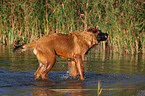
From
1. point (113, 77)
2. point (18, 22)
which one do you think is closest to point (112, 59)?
point (113, 77)

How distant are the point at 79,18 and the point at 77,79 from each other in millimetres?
6404

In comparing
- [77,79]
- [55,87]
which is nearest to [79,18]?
[77,79]

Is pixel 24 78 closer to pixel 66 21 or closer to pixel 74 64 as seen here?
pixel 74 64

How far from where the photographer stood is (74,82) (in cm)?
721

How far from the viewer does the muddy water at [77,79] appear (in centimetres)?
598

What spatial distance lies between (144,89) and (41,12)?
8.60 metres

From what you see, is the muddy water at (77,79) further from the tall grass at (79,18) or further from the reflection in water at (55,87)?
the tall grass at (79,18)

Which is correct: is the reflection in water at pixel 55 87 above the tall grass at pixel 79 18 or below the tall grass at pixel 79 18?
below

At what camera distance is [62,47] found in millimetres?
7434

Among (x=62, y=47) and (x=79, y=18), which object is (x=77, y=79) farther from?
(x=79, y=18)

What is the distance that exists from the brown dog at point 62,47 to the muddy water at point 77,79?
38 cm

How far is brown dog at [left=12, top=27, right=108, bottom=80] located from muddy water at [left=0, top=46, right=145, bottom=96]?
1.24 feet

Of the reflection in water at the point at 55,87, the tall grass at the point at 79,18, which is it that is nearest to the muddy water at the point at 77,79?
the reflection in water at the point at 55,87

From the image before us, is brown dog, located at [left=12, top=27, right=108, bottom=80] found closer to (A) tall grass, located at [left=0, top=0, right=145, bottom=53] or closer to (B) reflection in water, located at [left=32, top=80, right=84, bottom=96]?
(B) reflection in water, located at [left=32, top=80, right=84, bottom=96]
